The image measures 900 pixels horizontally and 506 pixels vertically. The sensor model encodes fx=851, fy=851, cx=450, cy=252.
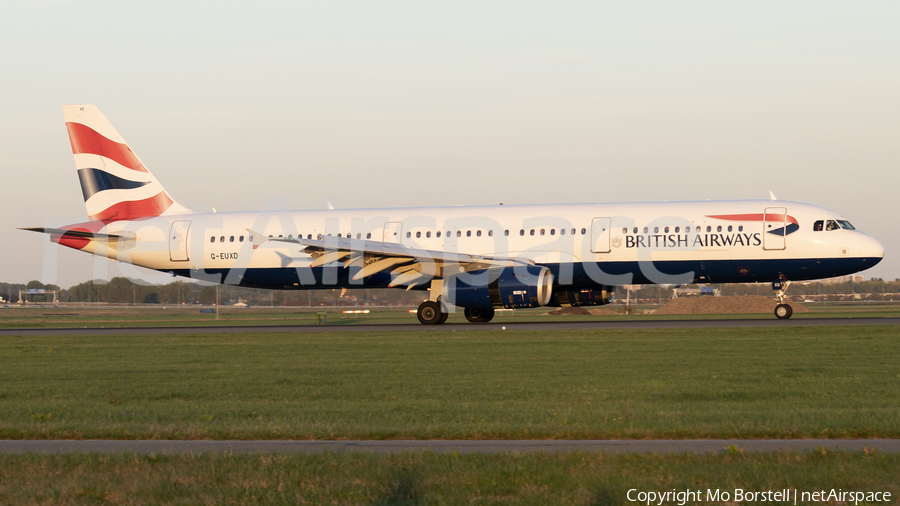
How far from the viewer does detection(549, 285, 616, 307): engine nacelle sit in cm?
3347

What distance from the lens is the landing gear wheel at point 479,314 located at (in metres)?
35.5

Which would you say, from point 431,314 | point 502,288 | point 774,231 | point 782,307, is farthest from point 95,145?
point 782,307

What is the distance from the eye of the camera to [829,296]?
114812mm

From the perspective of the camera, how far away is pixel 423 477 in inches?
313

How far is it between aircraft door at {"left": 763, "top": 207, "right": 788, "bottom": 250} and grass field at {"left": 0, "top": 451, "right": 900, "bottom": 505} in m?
23.2

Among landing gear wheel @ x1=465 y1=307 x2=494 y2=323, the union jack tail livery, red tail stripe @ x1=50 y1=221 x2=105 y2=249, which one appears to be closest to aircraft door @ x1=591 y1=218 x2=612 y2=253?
landing gear wheel @ x1=465 y1=307 x2=494 y2=323

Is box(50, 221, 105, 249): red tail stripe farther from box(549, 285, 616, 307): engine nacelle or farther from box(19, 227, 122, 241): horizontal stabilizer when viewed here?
box(549, 285, 616, 307): engine nacelle

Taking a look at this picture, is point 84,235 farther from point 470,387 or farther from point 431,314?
point 470,387

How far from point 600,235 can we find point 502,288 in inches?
166

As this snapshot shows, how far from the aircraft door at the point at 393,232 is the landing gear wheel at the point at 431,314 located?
291 cm

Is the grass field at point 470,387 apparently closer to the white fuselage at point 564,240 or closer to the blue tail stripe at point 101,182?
the white fuselage at point 564,240

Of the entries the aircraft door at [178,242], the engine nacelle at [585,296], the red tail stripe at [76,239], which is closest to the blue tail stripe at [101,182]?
the red tail stripe at [76,239]

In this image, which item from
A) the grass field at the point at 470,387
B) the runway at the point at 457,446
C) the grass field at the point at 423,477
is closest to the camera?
the grass field at the point at 423,477

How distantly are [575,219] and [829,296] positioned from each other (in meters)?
94.9
